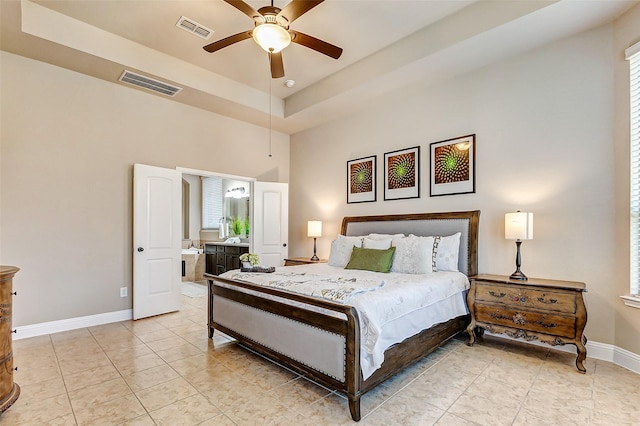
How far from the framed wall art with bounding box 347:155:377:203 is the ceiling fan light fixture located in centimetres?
253

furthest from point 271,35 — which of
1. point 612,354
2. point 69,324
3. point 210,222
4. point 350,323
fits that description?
point 210,222

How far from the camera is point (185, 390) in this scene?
7.89 feet

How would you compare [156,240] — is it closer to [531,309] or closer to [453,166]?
[453,166]

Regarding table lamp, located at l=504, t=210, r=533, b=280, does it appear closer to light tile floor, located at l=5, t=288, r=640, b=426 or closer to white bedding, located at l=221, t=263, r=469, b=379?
white bedding, located at l=221, t=263, r=469, b=379

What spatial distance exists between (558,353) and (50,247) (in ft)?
18.7

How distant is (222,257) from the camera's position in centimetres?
714

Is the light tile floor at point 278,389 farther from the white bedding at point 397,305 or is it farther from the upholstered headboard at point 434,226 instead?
the upholstered headboard at point 434,226

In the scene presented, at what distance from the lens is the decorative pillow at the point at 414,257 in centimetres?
351

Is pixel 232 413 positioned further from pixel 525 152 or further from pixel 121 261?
pixel 525 152

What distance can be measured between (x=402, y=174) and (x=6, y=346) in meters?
4.35

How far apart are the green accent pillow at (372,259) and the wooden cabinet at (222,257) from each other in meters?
3.09

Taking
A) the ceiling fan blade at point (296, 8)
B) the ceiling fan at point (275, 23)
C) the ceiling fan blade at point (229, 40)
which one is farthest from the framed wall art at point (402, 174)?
the ceiling fan blade at point (229, 40)

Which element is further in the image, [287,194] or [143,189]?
[287,194]

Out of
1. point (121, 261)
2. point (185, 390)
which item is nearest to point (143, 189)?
point (121, 261)
